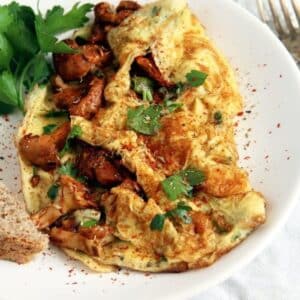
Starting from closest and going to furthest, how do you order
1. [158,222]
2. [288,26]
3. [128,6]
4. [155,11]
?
[158,222], [155,11], [128,6], [288,26]

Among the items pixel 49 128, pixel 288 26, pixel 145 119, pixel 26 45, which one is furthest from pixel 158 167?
pixel 288 26

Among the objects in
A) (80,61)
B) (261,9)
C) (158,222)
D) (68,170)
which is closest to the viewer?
(158,222)

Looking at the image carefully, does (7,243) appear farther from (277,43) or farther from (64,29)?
(277,43)

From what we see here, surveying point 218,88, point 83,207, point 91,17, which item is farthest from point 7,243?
point 91,17

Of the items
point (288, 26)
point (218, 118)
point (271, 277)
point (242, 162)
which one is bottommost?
point (271, 277)

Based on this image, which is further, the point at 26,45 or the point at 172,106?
the point at 26,45

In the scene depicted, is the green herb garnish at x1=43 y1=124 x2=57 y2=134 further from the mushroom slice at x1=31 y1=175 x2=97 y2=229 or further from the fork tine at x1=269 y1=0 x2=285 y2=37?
the fork tine at x1=269 y1=0 x2=285 y2=37

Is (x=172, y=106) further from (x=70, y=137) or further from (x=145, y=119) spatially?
(x=70, y=137)
